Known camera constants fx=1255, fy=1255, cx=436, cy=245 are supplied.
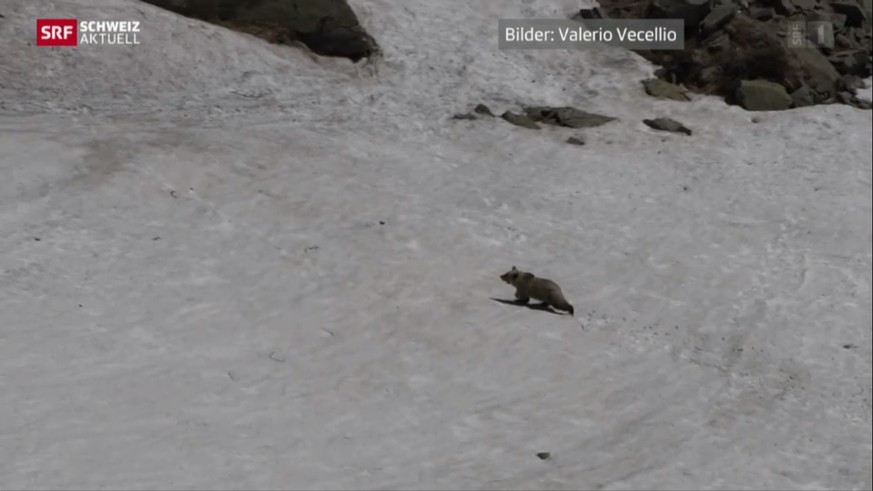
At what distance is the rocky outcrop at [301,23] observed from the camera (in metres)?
22.6

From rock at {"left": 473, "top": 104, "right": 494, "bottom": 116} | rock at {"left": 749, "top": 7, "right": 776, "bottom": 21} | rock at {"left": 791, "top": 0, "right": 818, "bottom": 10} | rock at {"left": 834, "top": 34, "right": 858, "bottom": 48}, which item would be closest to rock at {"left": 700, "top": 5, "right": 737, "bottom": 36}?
rock at {"left": 749, "top": 7, "right": 776, "bottom": 21}

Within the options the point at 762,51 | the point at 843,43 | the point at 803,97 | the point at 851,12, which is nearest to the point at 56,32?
the point at 762,51

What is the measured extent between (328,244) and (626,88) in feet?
33.4

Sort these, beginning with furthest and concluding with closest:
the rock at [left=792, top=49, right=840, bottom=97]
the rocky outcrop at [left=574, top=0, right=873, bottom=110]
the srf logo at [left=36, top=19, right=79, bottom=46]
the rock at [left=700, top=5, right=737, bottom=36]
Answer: the rock at [left=700, top=5, right=737, bottom=36] → the rock at [left=792, top=49, right=840, bottom=97] → the rocky outcrop at [left=574, top=0, right=873, bottom=110] → the srf logo at [left=36, top=19, right=79, bottom=46]

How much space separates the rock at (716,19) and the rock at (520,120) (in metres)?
6.21

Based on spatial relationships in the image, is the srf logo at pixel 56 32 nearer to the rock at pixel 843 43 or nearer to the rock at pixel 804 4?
the rock at pixel 804 4

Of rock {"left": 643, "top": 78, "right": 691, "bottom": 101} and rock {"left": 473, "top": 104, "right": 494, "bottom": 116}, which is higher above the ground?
rock {"left": 643, "top": 78, "right": 691, "bottom": 101}

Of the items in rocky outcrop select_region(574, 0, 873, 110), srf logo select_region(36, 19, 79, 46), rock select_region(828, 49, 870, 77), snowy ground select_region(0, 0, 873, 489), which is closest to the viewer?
snowy ground select_region(0, 0, 873, 489)

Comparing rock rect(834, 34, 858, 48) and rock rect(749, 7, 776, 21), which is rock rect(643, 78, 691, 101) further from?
rock rect(834, 34, 858, 48)

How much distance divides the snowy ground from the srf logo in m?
0.22

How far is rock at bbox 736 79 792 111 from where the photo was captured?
Answer: 24188 millimetres

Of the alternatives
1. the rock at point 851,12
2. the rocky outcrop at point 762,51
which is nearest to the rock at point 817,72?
the rocky outcrop at point 762,51

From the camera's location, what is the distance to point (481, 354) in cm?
1426

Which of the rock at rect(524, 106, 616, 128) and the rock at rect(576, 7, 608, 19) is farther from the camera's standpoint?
the rock at rect(576, 7, 608, 19)
